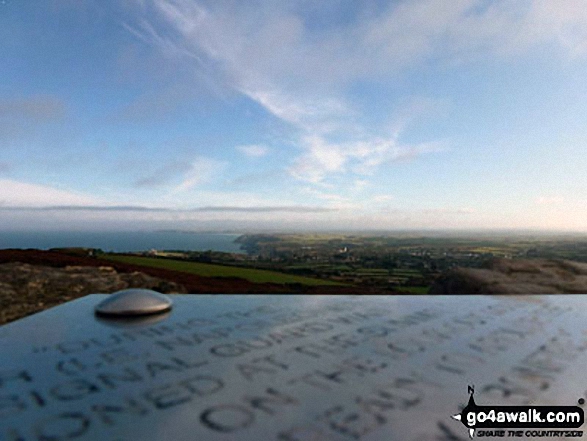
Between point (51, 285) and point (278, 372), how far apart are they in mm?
10770

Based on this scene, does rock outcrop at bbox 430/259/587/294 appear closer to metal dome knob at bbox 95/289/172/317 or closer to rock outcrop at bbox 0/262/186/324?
metal dome knob at bbox 95/289/172/317

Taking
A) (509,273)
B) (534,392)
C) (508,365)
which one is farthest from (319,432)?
(509,273)

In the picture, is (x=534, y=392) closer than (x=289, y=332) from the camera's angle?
Yes

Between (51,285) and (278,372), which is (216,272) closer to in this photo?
(51,285)

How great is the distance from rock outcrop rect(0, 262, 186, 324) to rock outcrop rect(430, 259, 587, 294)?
29.9 feet

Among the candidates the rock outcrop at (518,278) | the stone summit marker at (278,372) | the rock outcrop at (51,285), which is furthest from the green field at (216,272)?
the stone summit marker at (278,372)

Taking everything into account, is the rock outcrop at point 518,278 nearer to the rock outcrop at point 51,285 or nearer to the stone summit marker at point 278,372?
the stone summit marker at point 278,372

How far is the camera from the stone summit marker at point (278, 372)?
9.82 ft

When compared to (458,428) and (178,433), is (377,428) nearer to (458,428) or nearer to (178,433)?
(458,428)

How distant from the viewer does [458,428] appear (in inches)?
118

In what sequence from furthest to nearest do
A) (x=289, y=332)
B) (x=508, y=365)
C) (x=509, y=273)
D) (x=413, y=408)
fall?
(x=509, y=273), (x=289, y=332), (x=508, y=365), (x=413, y=408)

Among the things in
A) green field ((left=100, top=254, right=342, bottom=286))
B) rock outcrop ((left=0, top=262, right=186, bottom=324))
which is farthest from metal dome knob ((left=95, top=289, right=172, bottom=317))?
green field ((left=100, top=254, right=342, bottom=286))

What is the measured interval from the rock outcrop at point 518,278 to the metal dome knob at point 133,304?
8.46 metres

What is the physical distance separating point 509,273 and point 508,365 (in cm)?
925
